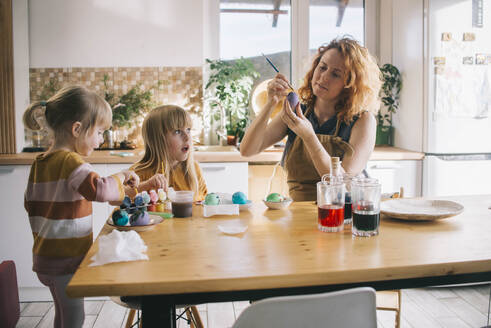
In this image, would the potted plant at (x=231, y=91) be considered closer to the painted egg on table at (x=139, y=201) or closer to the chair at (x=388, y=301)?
the chair at (x=388, y=301)

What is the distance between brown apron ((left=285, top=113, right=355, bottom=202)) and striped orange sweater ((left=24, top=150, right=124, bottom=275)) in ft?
2.75

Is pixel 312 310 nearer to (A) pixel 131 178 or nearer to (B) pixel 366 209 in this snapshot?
(B) pixel 366 209

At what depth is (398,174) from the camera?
3197 millimetres

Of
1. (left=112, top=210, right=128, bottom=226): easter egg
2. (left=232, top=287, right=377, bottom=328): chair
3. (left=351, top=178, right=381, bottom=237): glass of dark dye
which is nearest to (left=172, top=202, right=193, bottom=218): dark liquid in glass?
(left=112, top=210, right=128, bottom=226): easter egg

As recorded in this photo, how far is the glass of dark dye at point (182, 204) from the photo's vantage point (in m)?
1.58

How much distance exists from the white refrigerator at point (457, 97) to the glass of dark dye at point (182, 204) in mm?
2142

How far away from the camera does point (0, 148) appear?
3084mm

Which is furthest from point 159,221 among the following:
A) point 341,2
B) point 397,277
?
point 341,2

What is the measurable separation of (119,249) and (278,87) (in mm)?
1006

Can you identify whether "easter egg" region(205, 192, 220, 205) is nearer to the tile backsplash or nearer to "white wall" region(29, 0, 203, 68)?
the tile backsplash

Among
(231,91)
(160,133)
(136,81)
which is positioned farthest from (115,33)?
(160,133)

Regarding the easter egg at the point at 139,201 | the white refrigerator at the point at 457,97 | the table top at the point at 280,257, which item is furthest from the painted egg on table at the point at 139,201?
the white refrigerator at the point at 457,97

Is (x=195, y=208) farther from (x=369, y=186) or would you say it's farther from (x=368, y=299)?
(x=368, y=299)

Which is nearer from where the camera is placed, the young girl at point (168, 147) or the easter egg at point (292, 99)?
the easter egg at point (292, 99)
